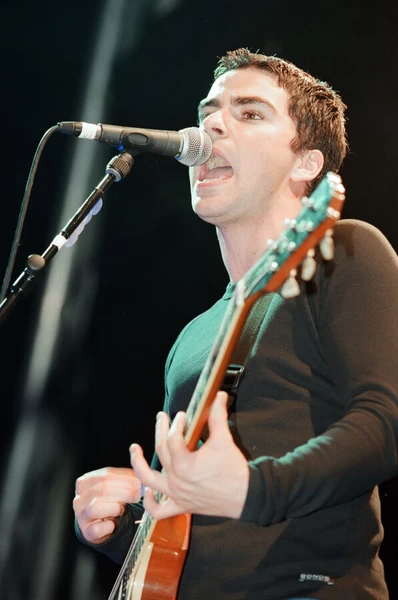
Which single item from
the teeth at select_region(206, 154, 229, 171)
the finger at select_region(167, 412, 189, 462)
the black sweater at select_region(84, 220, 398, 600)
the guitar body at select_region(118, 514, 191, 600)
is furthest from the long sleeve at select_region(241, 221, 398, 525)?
the teeth at select_region(206, 154, 229, 171)

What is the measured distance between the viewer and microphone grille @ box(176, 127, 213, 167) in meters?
2.00

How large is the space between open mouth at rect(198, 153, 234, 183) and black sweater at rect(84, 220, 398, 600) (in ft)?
1.95

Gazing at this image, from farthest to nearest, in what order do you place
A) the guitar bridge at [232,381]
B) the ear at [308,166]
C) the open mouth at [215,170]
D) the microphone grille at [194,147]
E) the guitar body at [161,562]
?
the ear at [308,166] < the open mouth at [215,170] < the microphone grille at [194,147] < the guitar bridge at [232,381] < the guitar body at [161,562]

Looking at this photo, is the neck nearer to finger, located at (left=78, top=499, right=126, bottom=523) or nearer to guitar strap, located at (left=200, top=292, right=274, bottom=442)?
guitar strap, located at (left=200, top=292, right=274, bottom=442)

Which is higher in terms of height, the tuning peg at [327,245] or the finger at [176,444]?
the tuning peg at [327,245]

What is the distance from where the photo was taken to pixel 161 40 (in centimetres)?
369

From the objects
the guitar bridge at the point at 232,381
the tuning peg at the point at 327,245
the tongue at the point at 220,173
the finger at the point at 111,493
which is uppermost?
the tongue at the point at 220,173

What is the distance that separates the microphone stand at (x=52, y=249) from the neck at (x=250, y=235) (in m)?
0.52

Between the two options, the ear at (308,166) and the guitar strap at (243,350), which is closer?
the guitar strap at (243,350)

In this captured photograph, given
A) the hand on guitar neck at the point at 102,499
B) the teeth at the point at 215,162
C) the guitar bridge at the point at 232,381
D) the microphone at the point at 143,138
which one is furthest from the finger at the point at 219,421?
the teeth at the point at 215,162

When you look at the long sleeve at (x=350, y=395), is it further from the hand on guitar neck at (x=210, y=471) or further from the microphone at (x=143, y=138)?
→ the microphone at (x=143, y=138)

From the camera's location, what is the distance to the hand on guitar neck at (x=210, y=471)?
1.20 metres

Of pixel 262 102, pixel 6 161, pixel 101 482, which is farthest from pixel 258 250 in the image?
pixel 6 161

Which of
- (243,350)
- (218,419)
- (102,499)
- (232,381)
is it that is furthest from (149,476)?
(102,499)
